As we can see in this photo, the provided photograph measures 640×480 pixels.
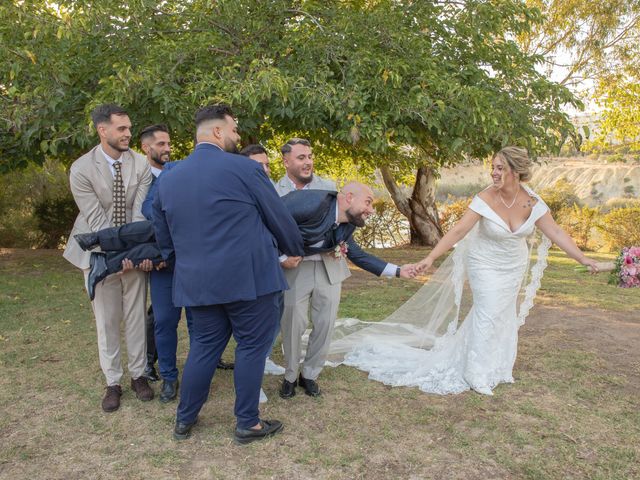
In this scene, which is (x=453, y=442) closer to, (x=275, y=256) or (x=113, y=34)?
(x=275, y=256)

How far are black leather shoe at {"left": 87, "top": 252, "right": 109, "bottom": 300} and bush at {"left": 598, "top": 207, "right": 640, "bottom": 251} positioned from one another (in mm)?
16070

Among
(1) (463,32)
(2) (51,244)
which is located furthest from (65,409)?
(2) (51,244)

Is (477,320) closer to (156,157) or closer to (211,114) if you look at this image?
(211,114)

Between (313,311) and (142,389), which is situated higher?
(313,311)

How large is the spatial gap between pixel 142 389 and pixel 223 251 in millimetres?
1783

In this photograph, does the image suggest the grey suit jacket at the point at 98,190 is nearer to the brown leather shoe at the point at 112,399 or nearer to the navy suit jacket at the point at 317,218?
the brown leather shoe at the point at 112,399

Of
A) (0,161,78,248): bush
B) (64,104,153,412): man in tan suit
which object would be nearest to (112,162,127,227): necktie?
(64,104,153,412): man in tan suit

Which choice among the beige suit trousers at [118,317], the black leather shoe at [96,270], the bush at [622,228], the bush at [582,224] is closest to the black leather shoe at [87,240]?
the black leather shoe at [96,270]

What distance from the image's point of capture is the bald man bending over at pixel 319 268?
13.9ft

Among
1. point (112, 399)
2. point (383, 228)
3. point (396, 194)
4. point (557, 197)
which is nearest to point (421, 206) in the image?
point (396, 194)

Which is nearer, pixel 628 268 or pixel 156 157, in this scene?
pixel 628 268

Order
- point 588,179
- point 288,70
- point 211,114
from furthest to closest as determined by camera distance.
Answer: point 588,179, point 288,70, point 211,114

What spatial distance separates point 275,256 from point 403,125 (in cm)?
523

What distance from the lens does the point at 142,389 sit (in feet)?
15.0
